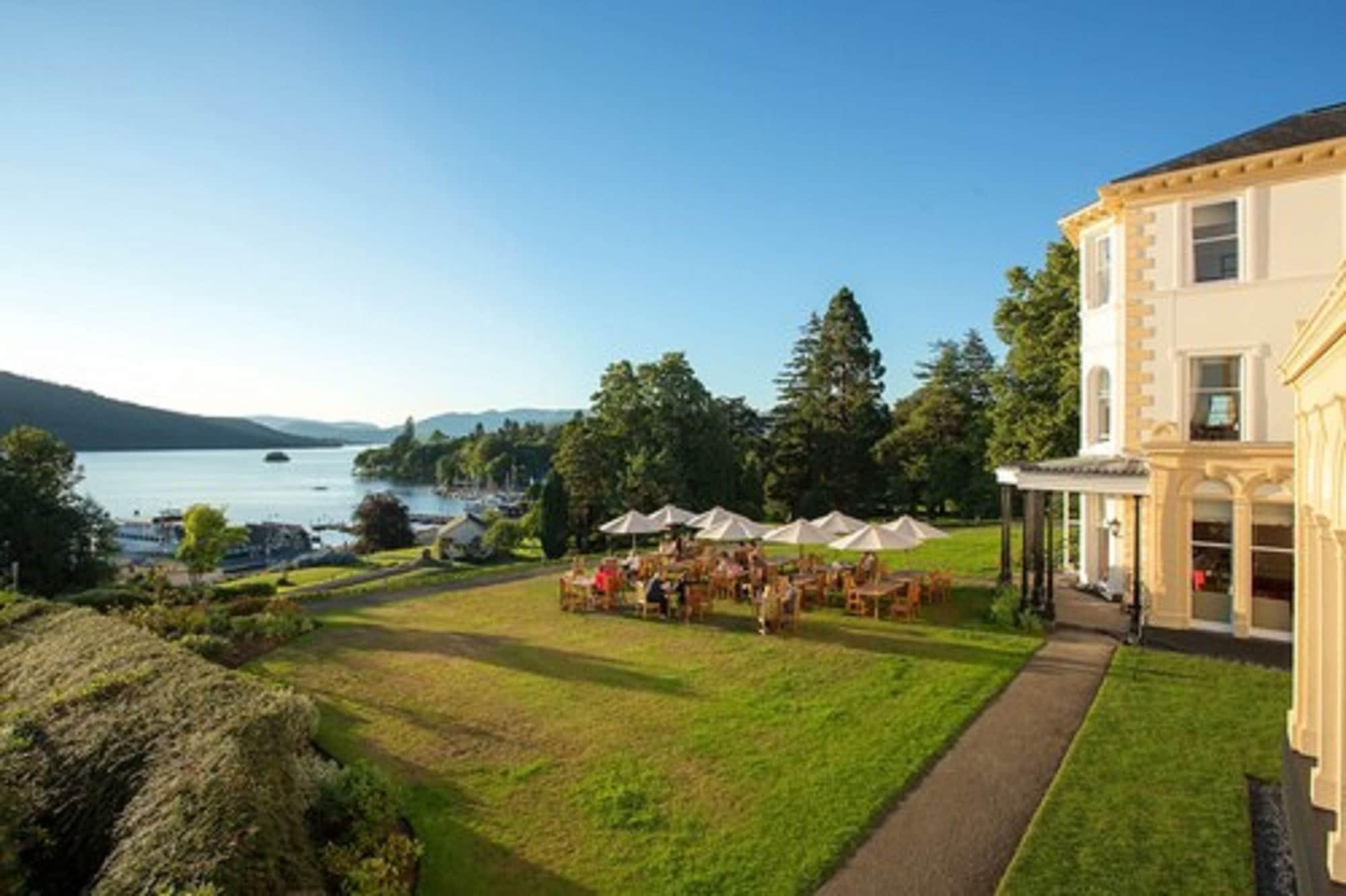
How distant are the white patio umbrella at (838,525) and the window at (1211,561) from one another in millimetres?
7340

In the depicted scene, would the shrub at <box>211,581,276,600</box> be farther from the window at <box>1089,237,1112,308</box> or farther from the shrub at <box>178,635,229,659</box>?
the window at <box>1089,237,1112,308</box>

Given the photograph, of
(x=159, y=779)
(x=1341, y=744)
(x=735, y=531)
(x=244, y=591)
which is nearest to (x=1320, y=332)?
(x=1341, y=744)

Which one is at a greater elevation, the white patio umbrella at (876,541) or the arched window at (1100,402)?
the arched window at (1100,402)

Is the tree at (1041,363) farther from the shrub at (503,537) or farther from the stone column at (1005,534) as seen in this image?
the shrub at (503,537)

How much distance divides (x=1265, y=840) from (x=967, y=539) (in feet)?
83.1

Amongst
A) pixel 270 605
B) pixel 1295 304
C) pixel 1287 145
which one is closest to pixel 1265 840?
pixel 1295 304

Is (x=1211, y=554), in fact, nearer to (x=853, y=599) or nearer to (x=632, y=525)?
(x=853, y=599)

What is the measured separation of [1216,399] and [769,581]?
438 inches

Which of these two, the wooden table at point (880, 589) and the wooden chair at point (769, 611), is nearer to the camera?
the wooden chair at point (769, 611)

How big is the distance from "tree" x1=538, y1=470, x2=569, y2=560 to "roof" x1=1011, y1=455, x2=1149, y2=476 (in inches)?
1225

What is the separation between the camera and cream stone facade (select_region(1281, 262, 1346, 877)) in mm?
6422

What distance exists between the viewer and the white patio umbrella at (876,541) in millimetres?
18875

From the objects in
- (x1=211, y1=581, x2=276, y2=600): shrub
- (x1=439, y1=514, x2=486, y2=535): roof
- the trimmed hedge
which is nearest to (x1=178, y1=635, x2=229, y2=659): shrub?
the trimmed hedge

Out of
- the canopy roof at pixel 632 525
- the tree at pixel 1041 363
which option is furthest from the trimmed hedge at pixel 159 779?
the tree at pixel 1041 363
